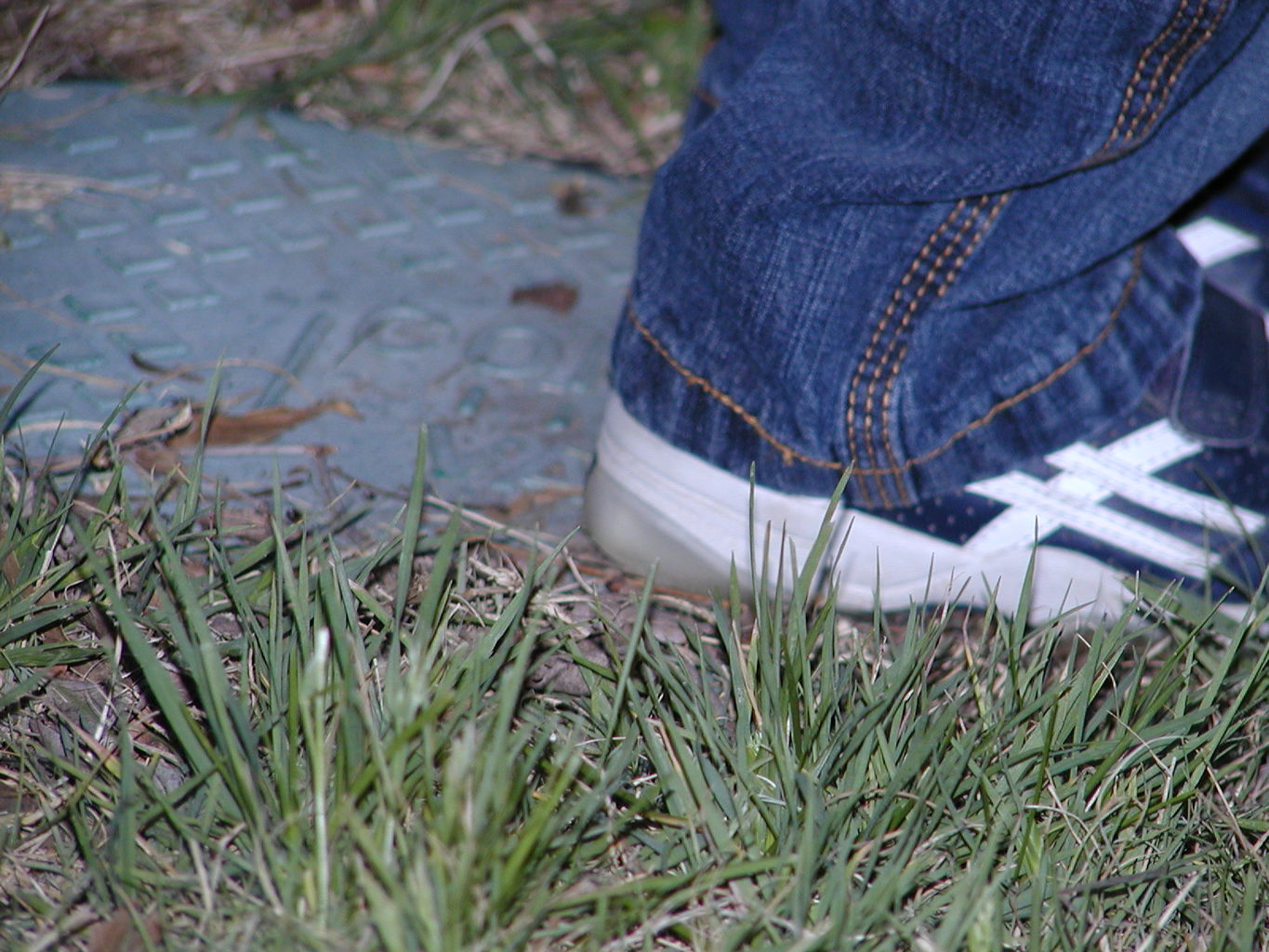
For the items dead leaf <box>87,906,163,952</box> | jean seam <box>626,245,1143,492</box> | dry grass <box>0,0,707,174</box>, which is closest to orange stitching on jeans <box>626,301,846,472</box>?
jean seam <box>626,245,1143,492</box>

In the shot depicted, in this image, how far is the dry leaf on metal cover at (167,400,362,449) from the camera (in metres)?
1.18

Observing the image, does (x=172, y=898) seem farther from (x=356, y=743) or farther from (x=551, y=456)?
(x=551, y=456)

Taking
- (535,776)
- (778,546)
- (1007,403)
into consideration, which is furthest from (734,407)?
(535,776)

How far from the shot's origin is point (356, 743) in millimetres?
703

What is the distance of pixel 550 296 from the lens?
1.48m

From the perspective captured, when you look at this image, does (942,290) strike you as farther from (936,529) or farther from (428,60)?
(428,60)

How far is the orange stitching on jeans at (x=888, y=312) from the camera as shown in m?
0.94

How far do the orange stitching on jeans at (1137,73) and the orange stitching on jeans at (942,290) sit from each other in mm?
91

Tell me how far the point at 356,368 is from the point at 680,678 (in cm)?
64

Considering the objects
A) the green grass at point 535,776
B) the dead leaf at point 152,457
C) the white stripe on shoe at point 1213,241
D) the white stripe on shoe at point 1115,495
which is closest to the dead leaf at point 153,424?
the dead leaf at point 152,457

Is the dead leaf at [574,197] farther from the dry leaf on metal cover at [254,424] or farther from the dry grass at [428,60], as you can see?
the dry leaf on metal cover at [254,424]

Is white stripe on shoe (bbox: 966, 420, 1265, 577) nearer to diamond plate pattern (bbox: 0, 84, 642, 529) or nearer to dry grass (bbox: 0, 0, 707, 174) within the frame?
diamond plate pattern (bbox: 0, 84, 642, 529)

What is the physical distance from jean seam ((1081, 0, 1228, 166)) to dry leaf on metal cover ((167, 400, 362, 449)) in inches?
32.9

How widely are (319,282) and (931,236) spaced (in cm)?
83
